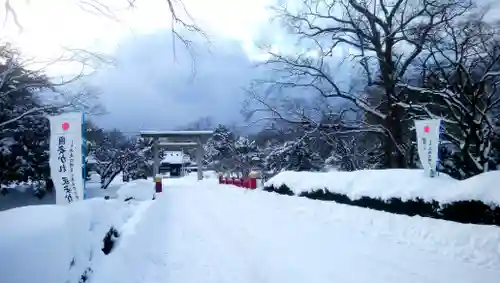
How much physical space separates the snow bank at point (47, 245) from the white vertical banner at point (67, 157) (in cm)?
347

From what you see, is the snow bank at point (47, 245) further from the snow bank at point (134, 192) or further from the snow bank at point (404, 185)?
the snow bank at point (134, 192)

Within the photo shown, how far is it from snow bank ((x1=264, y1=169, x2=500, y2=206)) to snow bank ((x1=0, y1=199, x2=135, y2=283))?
575 centimetres

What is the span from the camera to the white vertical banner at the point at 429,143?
8.76 meters

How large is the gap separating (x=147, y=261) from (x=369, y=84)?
12.1 m

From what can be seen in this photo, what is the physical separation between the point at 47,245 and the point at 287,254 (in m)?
3.34

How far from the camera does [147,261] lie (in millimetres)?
5863

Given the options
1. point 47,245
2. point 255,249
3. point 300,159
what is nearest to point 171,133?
point 300,159

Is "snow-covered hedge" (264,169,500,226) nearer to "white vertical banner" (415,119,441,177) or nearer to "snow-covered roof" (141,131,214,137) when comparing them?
"white vertical banner" (415,119,441,177)

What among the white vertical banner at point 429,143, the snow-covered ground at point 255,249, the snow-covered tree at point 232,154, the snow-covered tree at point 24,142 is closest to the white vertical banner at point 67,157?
the snow-covered ground at point 255,249

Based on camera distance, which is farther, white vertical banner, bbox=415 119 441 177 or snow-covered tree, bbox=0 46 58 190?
snow-covered tree, bbox=0 46 58 190

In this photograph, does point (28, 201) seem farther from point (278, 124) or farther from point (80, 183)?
point (80, 183)

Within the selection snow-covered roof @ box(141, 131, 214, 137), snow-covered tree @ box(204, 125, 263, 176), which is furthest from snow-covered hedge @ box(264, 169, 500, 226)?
snow-covered tree @ box(204, 125, 263, 176)

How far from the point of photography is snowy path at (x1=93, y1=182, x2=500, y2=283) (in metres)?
4.59

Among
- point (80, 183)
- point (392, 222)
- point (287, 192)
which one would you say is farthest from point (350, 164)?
point (80, 183)
